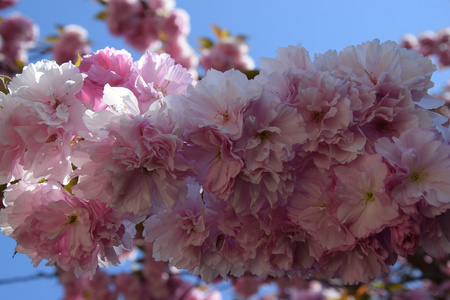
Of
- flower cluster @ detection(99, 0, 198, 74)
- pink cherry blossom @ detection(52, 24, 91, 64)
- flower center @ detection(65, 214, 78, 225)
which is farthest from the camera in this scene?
pink cherry blossom @ detection(52, 24, 91, 64)

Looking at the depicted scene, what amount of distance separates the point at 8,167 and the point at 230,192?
0.40 meters

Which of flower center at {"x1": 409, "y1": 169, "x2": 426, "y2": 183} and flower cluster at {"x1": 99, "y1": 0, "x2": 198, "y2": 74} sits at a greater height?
flower cluster at {"x1": 99, "y1": 0, "x2": 198, "y2": 74}

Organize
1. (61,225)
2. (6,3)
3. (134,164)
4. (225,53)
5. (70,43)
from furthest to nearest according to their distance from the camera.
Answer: (6,3), (70,43), (225,53), (61,225), (134,164)

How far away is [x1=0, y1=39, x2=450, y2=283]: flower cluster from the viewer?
0.67 metres

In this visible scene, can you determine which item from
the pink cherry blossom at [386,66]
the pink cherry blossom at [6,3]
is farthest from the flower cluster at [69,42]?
the pink cherry blossom at [386,66]

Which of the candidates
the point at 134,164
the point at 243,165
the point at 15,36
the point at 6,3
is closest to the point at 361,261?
the point at 243,165

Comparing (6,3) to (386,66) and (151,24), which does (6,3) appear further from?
(386,66)

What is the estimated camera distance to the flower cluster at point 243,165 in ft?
2.20

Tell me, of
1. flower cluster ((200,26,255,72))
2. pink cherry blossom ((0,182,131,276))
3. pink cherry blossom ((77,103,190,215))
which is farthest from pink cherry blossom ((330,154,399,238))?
flower cluster ((200,26,255,72))

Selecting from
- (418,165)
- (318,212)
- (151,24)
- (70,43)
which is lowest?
(318,212)

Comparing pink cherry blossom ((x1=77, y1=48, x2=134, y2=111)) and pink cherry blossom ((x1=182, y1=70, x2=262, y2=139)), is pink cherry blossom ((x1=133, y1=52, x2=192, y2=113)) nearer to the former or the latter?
pink cherry blossom ((x1=77, y1=48, x2=134, y2=111))

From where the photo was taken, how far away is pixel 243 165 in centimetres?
68

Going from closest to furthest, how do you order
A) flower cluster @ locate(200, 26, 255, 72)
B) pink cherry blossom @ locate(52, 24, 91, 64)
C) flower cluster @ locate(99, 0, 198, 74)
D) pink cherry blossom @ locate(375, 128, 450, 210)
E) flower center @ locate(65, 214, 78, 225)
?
pink cherry blossom @ locate(375, 128, 450, 210)
flower center @ locate(65, 214, 78, 225)
flower cluster @ locate(200, 26, 255, 72)
flower cluster @ locate(99, 0, 198, 74)
pink cherry blossom @ locate(52, 24, 91, 64)

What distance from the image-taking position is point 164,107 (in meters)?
0.69
